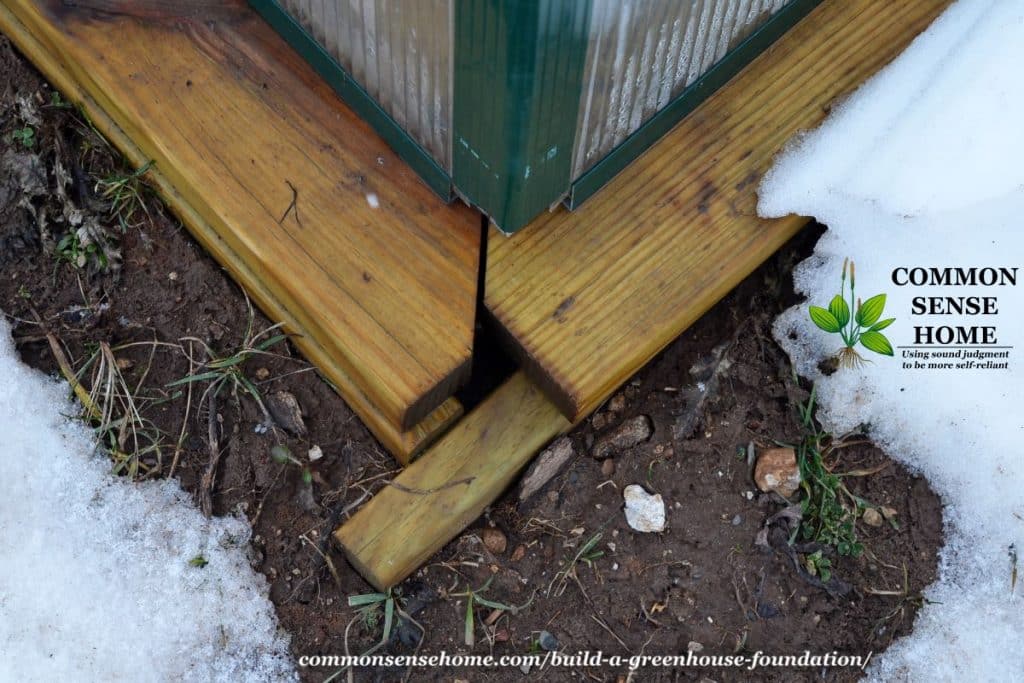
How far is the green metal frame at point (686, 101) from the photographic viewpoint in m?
1.61

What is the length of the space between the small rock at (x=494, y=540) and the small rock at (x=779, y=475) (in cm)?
46

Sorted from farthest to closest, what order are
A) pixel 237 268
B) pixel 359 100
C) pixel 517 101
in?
pixel 237 268, pixel 359 100, pixel 517 101

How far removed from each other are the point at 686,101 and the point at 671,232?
0.22 meters

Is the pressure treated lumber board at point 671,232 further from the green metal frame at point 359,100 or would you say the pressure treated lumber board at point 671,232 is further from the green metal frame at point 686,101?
the green metal frame at point 359,100

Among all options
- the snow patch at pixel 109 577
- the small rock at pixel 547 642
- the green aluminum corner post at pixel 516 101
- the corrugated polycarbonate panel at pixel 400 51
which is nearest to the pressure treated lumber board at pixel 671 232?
the green aluminum corner post at pixel 516 101

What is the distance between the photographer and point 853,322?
5.85 feet

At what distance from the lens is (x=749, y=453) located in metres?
1.77

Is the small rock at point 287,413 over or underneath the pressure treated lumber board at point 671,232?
underneath

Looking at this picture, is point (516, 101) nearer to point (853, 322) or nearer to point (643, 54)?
point (643, 54)

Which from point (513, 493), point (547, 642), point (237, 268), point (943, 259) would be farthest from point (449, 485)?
point (943, 259)

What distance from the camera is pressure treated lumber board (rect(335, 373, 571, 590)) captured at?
5.41 feet

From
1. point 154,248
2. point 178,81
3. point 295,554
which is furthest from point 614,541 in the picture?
point 178,81

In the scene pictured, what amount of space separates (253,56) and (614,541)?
1065 mm

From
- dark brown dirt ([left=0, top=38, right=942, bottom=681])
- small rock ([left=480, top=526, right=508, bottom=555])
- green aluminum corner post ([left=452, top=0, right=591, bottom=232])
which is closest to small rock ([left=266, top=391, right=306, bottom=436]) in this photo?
dark brown dirt ([left=0, top=38, right=942, bottom=681])
